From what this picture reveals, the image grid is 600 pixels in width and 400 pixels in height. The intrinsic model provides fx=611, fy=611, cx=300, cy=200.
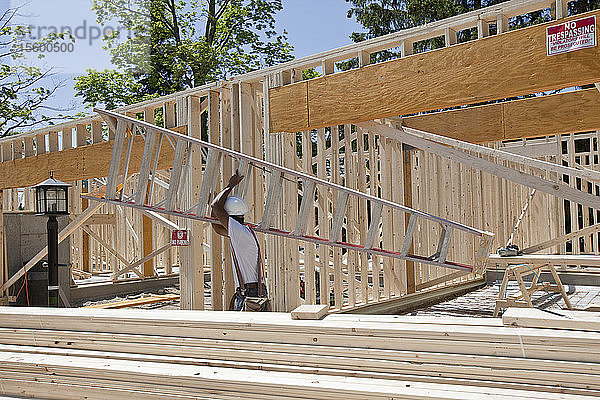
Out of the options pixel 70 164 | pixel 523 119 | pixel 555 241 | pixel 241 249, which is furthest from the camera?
pixel 70 164

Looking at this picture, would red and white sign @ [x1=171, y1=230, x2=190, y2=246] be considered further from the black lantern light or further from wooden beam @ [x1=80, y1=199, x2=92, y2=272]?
wooden beam @ [x1=80, y1=199, x2=92, y2=272]

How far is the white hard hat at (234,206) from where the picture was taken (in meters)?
5.74

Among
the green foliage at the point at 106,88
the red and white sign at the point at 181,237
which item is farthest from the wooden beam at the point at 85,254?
the red and white sign at the point at 181,237

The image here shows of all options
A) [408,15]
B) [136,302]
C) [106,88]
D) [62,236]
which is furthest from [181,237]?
[408,15]

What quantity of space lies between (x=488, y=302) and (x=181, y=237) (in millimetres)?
4912

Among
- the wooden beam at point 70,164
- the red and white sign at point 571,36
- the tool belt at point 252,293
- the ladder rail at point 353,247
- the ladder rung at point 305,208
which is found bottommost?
the tool belt at point 252,293

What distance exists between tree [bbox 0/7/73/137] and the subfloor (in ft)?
56.6

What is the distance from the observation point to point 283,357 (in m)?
3.52

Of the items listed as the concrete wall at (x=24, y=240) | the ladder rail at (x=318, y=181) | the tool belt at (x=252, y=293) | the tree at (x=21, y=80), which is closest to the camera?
the ladder rail at (x=318, y=181)

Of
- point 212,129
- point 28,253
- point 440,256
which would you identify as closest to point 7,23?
point 28,253

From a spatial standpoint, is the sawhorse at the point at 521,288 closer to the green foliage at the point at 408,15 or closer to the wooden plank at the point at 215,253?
the wooden plank at the point at 215,253

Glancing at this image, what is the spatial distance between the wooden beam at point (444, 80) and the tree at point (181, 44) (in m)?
15.8

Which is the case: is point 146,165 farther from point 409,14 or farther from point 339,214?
point 409,14

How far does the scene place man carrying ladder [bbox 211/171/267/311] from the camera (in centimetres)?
570
